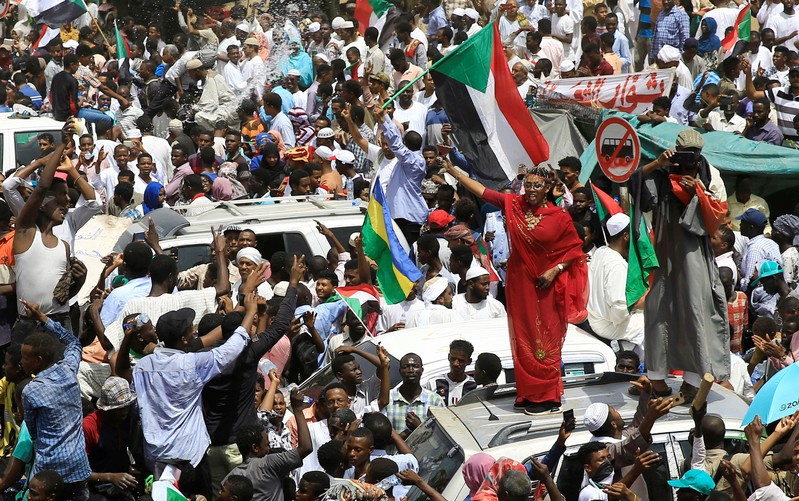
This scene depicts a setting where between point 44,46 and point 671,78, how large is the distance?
38.6 ft

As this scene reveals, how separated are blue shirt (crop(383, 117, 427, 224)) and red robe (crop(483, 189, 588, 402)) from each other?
3.68 meters

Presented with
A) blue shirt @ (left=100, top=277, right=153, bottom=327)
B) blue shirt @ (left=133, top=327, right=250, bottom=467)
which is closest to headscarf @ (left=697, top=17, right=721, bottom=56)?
blue shirt @ (left=100, top=277, right=153, bottom=327)

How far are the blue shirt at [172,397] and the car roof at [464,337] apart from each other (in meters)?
1.63

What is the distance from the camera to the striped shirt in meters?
14.1

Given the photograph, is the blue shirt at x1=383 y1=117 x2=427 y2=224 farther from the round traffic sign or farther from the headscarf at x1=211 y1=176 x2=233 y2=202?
the round traffic sign

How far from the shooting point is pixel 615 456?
679cm

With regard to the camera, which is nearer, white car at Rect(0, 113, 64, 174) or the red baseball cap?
the red baseball cap

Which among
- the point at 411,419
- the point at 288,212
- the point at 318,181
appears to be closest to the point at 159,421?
the point at 411,419

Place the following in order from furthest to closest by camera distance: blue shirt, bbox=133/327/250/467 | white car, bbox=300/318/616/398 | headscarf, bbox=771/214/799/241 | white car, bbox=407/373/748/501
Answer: headscarf, bbox=771/214/799/241 < white car, bbox=300/318/616/398 < blue shirt, bbox=133/327/250/467 < white car, bbox=407/373/748/501

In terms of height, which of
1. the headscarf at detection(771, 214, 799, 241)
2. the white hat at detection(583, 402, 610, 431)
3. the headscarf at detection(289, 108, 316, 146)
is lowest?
the headscarf at detection(289, 108, 316, 146)

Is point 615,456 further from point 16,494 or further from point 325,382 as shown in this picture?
point 16,494

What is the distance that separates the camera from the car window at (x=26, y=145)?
612 inches

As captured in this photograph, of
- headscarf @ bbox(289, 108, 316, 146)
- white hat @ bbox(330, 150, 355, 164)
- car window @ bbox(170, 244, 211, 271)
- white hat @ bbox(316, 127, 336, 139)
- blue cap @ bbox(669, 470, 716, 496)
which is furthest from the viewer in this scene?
headscarf @ bbox(289, 108, 316, 146)

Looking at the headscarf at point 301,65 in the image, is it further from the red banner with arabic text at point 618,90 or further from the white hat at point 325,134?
the red banner with arabic text at point 618,90
